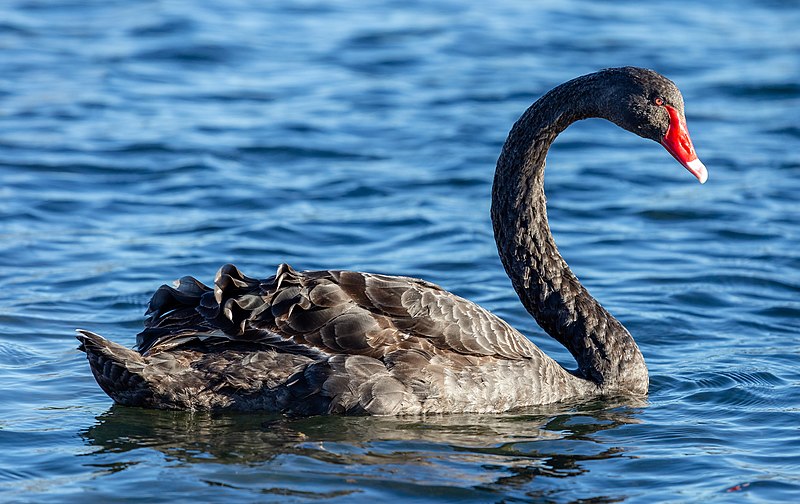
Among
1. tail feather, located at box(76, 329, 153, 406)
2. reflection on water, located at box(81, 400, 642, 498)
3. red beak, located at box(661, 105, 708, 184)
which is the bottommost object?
reflection on water, located at box(81, 400, 642, 498)

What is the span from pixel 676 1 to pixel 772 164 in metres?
9.21

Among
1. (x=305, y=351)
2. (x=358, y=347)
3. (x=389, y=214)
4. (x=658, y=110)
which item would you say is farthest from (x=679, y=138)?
(x=389, y=214)

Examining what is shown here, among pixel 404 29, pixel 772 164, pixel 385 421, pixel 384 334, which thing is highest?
pixel 404 29

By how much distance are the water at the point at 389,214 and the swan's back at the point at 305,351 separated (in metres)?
0.17

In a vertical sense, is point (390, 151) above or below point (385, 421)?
above

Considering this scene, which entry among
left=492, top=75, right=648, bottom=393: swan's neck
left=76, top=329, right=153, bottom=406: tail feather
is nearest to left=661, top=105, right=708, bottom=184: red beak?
left=492, top=75, right=648, bottom=393: swan's neck

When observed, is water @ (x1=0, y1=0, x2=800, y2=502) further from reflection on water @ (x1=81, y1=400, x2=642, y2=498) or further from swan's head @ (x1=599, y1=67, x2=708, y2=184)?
swan's head @ (x1=599, y1=67, x2=708, y2=184)

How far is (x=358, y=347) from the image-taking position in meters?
7.82

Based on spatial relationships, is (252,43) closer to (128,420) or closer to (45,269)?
(45,269)

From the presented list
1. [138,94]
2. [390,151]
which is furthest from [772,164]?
[138,94]

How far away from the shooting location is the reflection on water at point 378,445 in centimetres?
711

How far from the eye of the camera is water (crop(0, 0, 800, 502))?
735 centimetres

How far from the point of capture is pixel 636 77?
853cm

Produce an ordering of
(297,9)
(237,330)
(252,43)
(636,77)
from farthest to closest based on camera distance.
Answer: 1. (297,9)
2. (252,43)
3. (636,77)
4. (237,330)
